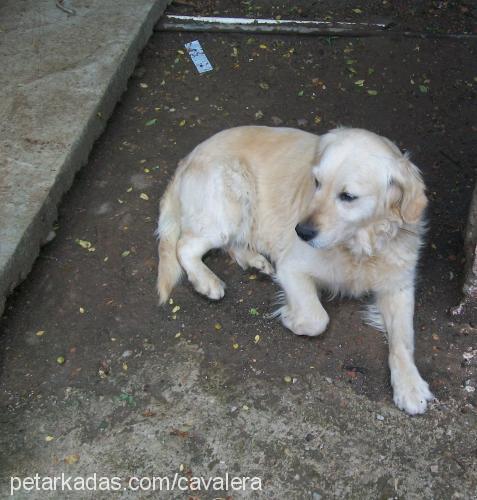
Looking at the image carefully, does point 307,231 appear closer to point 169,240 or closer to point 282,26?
point 169,240

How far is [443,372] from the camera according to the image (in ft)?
10.6

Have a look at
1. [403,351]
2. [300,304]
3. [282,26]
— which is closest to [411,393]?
[403,351]

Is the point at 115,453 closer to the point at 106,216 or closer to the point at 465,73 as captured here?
the point at 106,216

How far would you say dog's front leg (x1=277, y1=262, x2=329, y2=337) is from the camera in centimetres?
335

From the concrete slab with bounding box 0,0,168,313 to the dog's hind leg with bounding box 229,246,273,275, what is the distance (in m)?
1.17

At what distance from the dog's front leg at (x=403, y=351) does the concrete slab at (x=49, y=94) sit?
2.06 metres

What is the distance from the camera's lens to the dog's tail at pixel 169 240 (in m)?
3.63

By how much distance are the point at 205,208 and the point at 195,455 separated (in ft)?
4.78

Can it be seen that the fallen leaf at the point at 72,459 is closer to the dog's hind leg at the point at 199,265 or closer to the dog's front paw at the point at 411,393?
the dog's hind leg at the point at 199,265

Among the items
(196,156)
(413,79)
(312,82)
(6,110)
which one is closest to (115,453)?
(196,156)

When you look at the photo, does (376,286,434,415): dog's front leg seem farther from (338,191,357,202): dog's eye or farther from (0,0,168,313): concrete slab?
(0,0,168,313): concrete slab

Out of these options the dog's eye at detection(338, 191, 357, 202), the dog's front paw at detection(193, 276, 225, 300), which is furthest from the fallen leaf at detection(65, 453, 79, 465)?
the dog's eye at detection(338, 191, 357, 202)

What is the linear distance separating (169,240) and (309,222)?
45.2 inches

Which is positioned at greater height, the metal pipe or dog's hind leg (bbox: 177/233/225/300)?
the metal pipe
